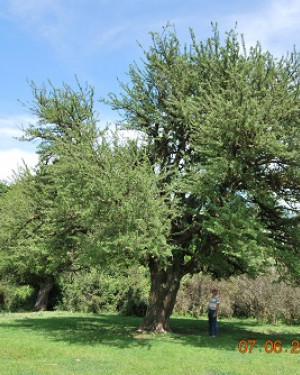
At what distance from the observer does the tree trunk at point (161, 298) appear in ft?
49.0

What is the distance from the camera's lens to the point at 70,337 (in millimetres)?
12695

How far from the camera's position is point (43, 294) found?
95.3 ft

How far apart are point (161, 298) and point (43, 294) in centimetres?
1630

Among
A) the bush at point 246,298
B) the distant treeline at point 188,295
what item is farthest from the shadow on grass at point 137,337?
the distant treeline at point 188,295

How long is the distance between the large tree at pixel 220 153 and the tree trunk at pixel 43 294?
15.3 metres

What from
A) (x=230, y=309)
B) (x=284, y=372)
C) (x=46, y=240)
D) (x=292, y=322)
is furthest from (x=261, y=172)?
(x=230, y=309)

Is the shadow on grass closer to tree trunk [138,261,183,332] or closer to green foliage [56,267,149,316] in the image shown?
tree trunk [138,261,183,332]

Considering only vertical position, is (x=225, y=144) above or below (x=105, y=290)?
above

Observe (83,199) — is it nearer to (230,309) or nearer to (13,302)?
(230,309)

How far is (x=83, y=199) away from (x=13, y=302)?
71.5 ft

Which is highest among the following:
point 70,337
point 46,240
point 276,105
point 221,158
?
point 276,105

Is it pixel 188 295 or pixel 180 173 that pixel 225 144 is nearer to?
pixel 180 173
